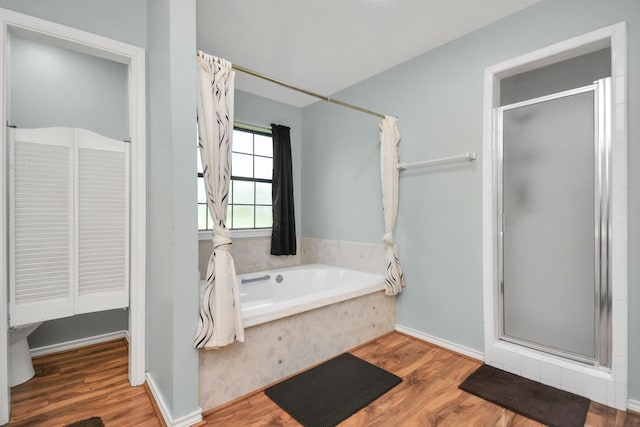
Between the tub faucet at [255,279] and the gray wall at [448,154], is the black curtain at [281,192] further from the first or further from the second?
the gray wall at [448,154]

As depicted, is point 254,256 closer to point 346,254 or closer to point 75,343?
point 346,254

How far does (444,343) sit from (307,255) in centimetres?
193

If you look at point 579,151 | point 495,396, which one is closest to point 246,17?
point 579,151

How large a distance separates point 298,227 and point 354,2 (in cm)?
262

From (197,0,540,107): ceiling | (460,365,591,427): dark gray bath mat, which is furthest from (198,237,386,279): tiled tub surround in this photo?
(197,0,540,107): ceiling

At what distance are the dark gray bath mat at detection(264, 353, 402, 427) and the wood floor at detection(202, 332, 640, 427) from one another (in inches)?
2.0

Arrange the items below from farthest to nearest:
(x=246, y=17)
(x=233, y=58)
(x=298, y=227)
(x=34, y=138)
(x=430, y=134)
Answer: (x=298, y=227)
(x=233, y=58)
(x=430, y=134)
(x=246, y=17)
(x=34, y=138)

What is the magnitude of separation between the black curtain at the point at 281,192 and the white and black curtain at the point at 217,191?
6.22 ft

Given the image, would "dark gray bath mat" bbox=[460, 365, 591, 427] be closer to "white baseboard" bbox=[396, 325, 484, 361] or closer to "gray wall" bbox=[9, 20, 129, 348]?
"white baseboard" bbox=[396, 325, 484, 361]

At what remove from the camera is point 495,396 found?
6.02 ft

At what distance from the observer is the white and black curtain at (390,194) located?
8.88 ft

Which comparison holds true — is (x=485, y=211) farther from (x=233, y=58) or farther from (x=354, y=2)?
(x=233, y=58)

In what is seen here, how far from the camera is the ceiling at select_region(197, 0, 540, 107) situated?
80.9 inches

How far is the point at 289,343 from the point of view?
6.68 feet
